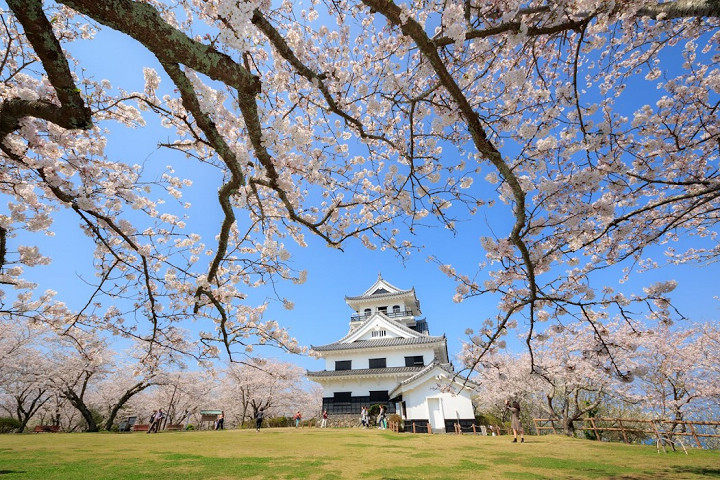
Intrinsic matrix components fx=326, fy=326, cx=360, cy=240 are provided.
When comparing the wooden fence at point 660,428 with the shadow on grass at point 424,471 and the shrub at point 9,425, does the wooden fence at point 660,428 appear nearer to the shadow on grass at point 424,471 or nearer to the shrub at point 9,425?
the shadow on grass at point 424,471

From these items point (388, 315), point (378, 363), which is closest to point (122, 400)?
A: point (378, 363)

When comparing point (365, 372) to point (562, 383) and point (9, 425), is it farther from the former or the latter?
point (9, 425)

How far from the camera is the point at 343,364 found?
26.1 m

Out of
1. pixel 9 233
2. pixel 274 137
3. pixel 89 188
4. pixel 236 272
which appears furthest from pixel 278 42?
pixel 9 233

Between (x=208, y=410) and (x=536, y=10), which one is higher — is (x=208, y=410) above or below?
below

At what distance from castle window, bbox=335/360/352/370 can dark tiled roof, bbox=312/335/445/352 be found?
3.70 feet

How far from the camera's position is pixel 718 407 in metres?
14.5

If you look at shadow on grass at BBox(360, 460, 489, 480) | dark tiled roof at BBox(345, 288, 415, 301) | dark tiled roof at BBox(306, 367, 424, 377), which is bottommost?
shadow on grass at BBox(360, 460, 489, 480)

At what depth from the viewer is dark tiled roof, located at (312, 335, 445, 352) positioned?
81.8 feet

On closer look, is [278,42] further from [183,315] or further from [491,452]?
[491,452]

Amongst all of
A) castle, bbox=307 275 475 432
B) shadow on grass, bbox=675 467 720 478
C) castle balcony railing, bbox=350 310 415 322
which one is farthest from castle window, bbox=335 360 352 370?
shadow on grass, bbox=675 467 720 478

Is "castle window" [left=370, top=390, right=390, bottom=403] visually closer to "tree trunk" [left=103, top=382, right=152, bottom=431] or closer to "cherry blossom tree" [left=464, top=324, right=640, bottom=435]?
"cherry blossom tree" [left=464, top=324, right=640, bottom=435]

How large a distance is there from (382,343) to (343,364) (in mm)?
3628

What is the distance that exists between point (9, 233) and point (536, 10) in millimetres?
6759
